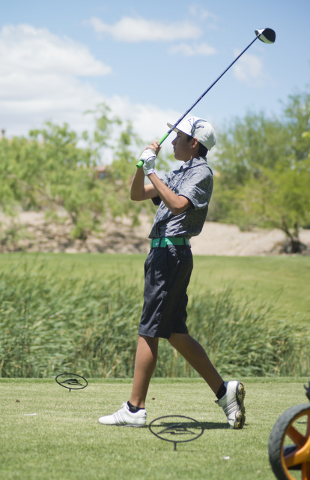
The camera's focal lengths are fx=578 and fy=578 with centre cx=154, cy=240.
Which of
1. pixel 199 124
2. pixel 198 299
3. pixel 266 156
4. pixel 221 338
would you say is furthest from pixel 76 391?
pixel 266 156

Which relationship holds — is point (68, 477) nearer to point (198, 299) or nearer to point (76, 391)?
point (76, 391)

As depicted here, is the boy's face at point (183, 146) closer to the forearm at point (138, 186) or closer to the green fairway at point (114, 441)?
the forearm at point (138, 186)

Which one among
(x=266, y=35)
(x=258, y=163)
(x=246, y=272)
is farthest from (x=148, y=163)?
(x=258, y=163)

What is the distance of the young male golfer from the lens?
3.18m

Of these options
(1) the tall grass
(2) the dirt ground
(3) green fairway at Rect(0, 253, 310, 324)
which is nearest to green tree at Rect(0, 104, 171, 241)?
(2) the dirt ground

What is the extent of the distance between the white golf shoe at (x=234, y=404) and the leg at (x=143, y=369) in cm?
46

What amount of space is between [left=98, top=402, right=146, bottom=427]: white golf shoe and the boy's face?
58.6 inches

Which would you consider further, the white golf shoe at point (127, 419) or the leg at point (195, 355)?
the leg at point (195, 355)

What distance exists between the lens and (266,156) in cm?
4409

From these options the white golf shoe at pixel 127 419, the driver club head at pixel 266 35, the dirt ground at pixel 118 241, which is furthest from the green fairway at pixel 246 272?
the dirt ground at pixel 118 241

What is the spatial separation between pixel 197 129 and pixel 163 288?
972mm

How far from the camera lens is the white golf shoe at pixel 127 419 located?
3.15 metres

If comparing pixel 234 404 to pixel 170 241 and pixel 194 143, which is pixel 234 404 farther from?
pixel 194 143

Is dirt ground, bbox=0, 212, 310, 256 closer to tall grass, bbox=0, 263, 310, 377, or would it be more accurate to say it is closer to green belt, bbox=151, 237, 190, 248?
tall grass, bbox=0, 263, 310, 377
